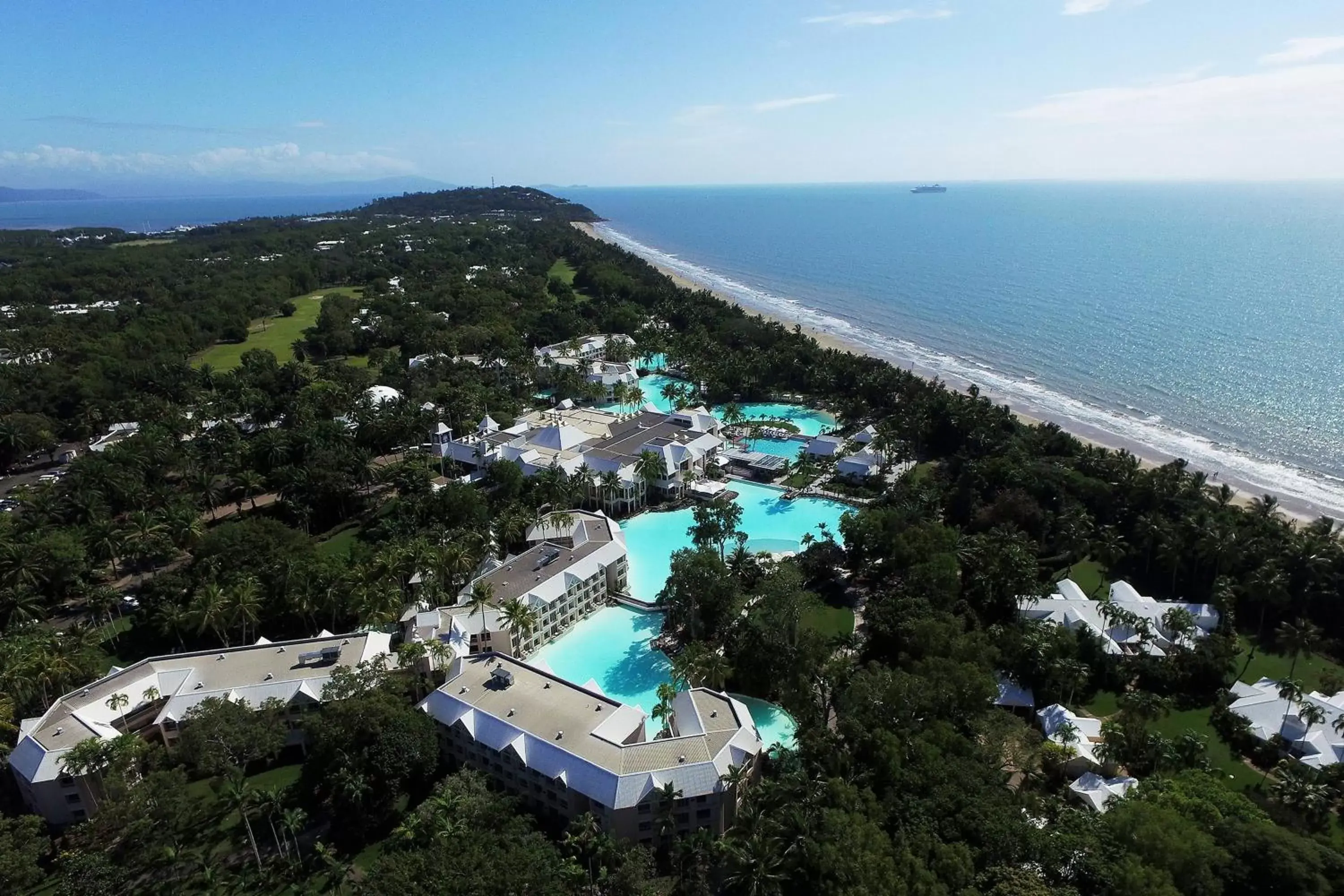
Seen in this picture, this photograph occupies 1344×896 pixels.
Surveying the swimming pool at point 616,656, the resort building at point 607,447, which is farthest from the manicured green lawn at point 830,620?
the resort building at point 607,447

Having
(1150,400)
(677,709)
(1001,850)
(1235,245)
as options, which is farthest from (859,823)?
(1235,245)

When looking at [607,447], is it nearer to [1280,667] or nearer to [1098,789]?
[1098,789]

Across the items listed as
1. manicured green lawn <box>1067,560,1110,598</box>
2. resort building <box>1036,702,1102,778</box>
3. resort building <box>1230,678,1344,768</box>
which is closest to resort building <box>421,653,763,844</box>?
resort building <box>1036,702,1102,778</box>

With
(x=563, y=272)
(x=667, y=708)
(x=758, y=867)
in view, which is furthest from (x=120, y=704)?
(x=563, y=272)

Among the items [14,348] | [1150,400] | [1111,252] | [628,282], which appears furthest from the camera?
[1111,252]

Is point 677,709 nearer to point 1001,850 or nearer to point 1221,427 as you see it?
point 1001,850

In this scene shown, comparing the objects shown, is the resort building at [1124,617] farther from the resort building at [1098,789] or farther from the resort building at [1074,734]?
the resort building at [1098,789]

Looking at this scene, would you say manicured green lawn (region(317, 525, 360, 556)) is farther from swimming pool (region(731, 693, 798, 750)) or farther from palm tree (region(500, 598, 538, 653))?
swimming pool (region(731, 693, 798, 750))
